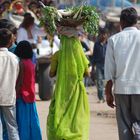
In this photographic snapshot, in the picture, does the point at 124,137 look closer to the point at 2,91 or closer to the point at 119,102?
the point at 119,102

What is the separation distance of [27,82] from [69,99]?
61 cm

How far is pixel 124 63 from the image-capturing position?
343 inches

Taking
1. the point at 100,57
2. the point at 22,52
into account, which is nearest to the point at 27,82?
the point at 22,52

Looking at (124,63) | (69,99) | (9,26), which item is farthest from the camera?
(9,26)

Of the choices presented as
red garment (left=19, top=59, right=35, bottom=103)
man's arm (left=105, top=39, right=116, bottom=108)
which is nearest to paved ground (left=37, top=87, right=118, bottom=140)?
red garment (left=19, top=59, right=35, bottom=103)

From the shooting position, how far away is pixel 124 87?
8.73m

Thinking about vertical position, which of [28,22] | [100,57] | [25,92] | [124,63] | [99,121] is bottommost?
[99,121]

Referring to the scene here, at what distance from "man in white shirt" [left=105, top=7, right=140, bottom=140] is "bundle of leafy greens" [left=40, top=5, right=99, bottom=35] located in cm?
146

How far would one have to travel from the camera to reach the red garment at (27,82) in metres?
9.86

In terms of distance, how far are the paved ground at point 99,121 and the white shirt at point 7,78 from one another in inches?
95.6

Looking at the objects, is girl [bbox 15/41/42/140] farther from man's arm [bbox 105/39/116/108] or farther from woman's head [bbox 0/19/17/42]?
man's arm [bbox 105/39/116/108]

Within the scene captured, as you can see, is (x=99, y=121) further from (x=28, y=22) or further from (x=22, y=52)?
(x=22, y=52)

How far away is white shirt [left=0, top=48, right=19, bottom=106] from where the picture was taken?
9.40 meters

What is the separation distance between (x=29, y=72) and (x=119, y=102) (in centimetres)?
155
